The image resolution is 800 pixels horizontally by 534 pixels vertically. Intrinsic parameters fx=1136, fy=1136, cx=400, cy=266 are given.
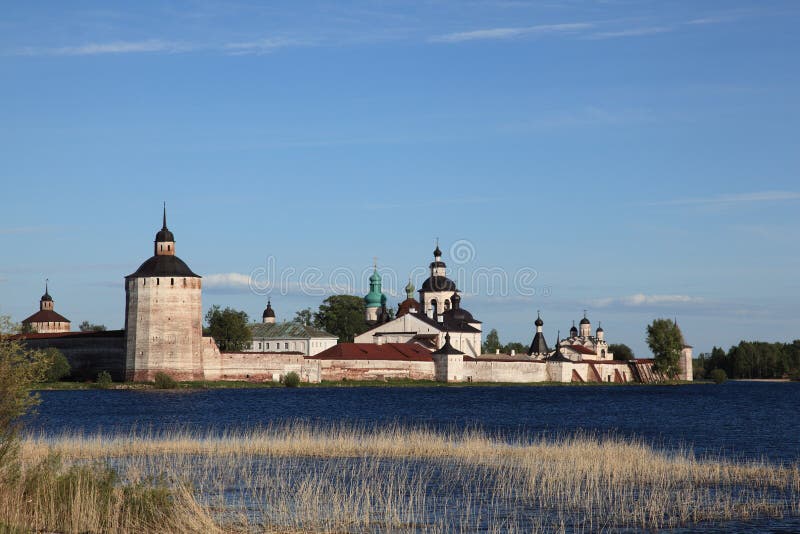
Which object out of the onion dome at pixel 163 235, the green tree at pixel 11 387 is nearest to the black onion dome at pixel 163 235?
the onion dome at pixel 163 235

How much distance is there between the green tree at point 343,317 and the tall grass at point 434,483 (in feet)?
256

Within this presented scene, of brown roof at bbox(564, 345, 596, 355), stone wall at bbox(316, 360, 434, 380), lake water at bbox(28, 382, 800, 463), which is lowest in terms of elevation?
lake water at bbox(28, 382, 800, 463)

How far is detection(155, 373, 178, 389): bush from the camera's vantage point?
60125 mm

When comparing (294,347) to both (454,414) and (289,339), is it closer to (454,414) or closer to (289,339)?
(289,339)

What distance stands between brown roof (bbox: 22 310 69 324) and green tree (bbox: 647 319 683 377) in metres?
48.0

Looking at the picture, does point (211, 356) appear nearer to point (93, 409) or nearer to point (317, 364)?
point (317, 364)

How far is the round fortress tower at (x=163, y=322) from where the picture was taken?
61.9 metres

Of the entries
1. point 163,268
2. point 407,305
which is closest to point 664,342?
point 407,305

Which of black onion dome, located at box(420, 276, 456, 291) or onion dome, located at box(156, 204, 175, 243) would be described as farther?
black onion dome, located at box(420, 276, 456, 291)

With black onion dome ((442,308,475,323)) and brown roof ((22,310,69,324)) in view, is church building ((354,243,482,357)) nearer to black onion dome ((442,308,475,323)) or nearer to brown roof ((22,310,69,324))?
black onion dome ((442,308,475,323))

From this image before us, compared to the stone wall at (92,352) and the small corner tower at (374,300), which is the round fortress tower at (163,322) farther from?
the small corner tower at (374,300)

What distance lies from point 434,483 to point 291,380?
4885 cm

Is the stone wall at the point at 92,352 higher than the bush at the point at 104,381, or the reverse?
the stone wall at the point at 92,352

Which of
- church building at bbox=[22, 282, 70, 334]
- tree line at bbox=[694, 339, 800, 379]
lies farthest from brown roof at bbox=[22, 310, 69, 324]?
tree line at bbox=[694, 339, 800, 379]
